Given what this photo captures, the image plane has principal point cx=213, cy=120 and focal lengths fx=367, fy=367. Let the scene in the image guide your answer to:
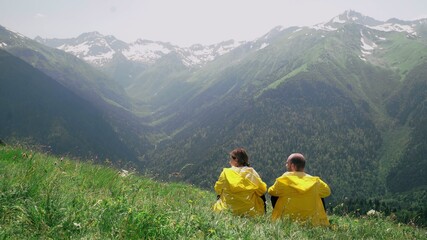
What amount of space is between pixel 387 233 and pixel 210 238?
19.3 ft

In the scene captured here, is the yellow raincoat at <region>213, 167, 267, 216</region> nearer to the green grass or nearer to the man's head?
the man's head

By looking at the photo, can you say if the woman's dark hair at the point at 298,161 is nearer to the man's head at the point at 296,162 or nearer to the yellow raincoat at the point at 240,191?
the man's head at the point at 296,162

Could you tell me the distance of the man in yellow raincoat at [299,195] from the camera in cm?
939

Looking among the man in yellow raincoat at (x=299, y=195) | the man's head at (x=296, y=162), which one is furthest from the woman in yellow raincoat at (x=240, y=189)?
the man's head at (x=296, y=162)

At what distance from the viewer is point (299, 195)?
9586 mm

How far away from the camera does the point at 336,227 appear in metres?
9.38

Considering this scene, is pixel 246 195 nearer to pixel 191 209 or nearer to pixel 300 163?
pixel 300 163

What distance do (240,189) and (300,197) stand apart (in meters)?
1.57

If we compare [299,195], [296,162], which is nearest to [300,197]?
[299,195]

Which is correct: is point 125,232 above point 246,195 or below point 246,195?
above

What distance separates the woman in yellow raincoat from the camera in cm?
970

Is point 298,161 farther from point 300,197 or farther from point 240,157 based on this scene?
point 240,157

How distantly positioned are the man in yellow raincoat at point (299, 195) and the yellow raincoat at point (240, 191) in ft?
1.41

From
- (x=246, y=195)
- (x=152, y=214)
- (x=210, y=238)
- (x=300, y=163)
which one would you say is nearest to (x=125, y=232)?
(x=152, y=214)
